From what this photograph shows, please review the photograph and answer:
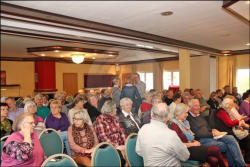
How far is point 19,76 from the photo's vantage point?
10898mm

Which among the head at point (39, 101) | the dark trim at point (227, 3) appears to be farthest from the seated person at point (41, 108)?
the dark trim at point (227, 3)

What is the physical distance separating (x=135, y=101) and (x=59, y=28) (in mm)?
2149

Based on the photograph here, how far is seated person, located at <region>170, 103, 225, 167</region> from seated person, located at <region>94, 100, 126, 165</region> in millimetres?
714

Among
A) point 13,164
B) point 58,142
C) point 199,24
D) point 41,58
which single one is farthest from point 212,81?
point 13,164

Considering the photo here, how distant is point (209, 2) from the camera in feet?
10.8

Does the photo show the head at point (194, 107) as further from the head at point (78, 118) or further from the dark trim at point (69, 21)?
the dark trim at point (69, 21)

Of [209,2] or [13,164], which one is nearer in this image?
[13,164]

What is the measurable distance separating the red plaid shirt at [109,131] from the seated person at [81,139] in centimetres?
10

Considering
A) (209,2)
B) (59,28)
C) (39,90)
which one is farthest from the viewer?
(39,90)

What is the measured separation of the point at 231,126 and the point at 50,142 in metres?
2.92

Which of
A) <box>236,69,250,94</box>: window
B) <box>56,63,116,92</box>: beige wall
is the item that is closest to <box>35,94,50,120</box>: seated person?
<box>56,63,116,92</box>: beige wall

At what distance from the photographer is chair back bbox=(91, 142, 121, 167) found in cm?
214

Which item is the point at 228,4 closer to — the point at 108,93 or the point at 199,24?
the point at 199,24

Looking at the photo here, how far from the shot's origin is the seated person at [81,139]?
285cm
